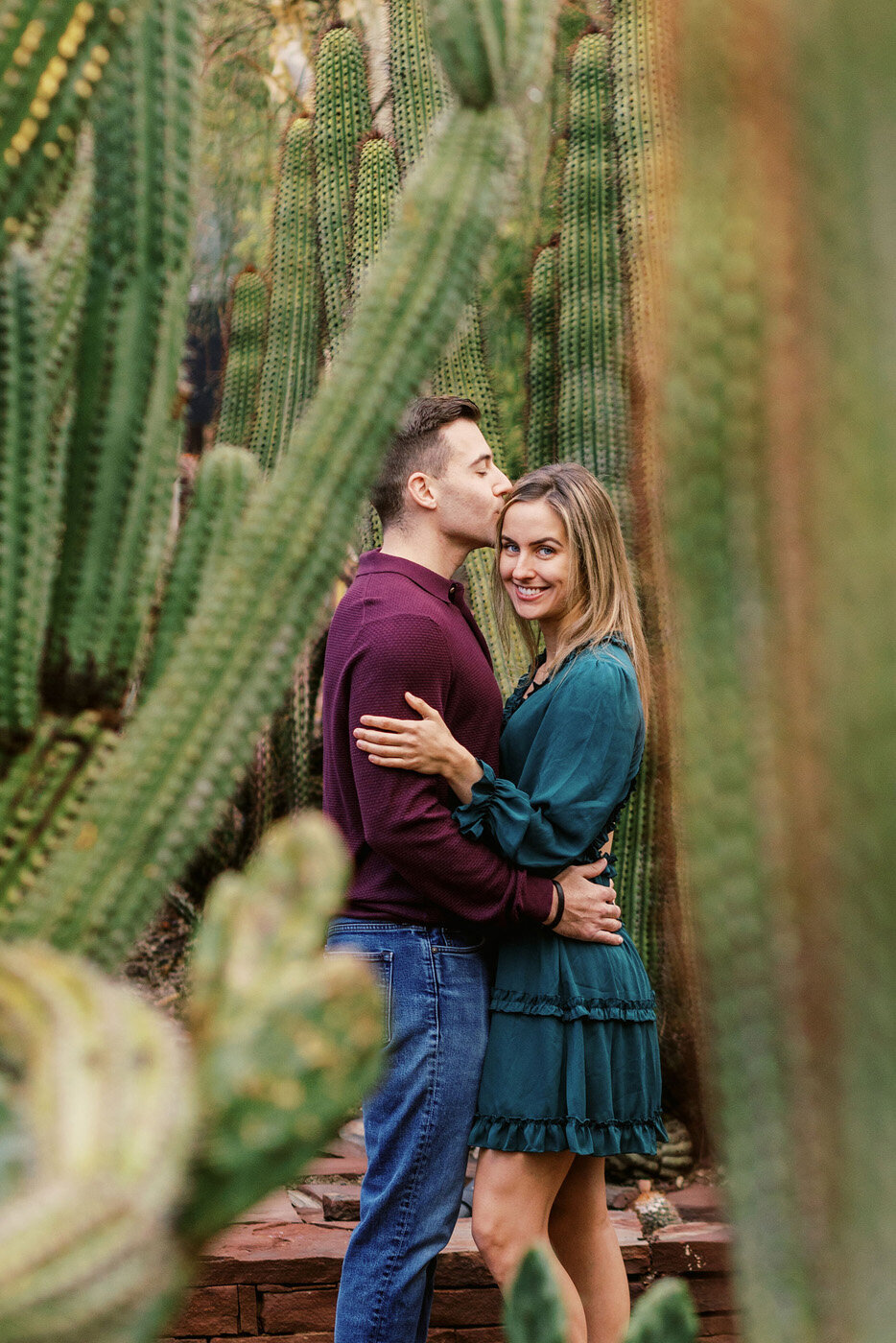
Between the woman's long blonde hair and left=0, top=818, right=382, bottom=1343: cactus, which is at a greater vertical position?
the woman's long blonde hair

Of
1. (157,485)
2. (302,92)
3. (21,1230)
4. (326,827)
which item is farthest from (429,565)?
(302,92)

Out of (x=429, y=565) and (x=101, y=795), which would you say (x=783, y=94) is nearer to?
(x=101, y=795)

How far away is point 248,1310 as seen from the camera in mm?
3275

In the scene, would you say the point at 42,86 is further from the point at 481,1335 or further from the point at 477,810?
the point at 481,1335

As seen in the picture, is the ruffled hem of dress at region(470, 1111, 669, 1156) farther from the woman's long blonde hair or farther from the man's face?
the man's face

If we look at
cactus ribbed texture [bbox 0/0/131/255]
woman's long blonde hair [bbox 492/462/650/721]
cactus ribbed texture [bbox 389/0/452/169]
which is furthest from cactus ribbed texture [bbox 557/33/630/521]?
cactus ribbed texture [bbox 0/0/131/255]

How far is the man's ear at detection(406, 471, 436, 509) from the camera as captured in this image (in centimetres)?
255

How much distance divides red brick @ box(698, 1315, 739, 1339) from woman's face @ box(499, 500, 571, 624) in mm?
2107

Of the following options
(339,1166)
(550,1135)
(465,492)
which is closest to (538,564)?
(465,492)

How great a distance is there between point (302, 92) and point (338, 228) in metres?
2.89

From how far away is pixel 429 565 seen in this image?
257cm

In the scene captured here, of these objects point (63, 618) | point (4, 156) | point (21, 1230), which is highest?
point (4, 156)

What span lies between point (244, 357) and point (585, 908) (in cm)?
327

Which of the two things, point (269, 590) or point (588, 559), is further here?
point (588, 559)
